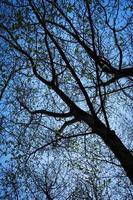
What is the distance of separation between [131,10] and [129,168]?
5.23 meters

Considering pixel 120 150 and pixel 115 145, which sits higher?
pixel 115 145

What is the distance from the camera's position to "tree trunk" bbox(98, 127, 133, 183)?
7.71 meters

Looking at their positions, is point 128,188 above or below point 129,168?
above

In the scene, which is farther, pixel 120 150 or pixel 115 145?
pixel 115 145

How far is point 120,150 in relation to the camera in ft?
26.3

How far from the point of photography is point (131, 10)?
412 inches

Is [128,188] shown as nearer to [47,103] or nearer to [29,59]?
[47,103]

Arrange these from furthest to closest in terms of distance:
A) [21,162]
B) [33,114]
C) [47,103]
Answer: [47,103] → [33,114] → [21,162]

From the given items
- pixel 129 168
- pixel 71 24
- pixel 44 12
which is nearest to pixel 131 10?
pixel 71 24

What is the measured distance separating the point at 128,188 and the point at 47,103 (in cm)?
1055

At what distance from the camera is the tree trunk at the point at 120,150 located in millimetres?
7715

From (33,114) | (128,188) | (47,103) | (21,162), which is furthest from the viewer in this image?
(128,188)

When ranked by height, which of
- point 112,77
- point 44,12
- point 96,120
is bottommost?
point 96,120

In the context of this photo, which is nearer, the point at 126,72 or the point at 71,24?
the point at 126,72
